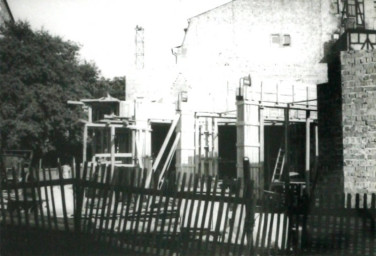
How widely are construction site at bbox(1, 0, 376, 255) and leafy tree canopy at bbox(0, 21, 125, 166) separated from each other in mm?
1572

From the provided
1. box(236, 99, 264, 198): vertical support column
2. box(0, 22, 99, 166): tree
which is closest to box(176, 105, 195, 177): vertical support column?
box(236, 99, 264, 198): vertical support column

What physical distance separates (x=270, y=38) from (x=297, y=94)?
30.8ft

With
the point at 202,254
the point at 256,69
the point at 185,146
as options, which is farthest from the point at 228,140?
the point at 202,254

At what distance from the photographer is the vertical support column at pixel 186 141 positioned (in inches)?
651

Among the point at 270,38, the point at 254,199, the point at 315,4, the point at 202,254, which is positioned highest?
the point at 315,4

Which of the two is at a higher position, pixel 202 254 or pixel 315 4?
pixel 315 4

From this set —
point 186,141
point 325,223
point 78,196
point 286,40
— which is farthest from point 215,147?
point 325,223

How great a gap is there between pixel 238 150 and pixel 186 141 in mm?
2974

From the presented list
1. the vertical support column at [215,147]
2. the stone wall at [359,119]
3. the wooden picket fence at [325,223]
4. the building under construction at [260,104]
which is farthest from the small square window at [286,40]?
the wooden picket fence at [325,223]

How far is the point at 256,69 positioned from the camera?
2945 centimetres

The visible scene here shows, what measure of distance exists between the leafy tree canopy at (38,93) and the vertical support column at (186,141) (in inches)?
276

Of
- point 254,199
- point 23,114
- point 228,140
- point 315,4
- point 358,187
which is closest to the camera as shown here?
point 254,199

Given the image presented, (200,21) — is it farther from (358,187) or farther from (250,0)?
(358,187)

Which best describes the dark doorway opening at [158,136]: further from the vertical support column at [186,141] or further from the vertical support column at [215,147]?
the vertical support column at [186,141]
